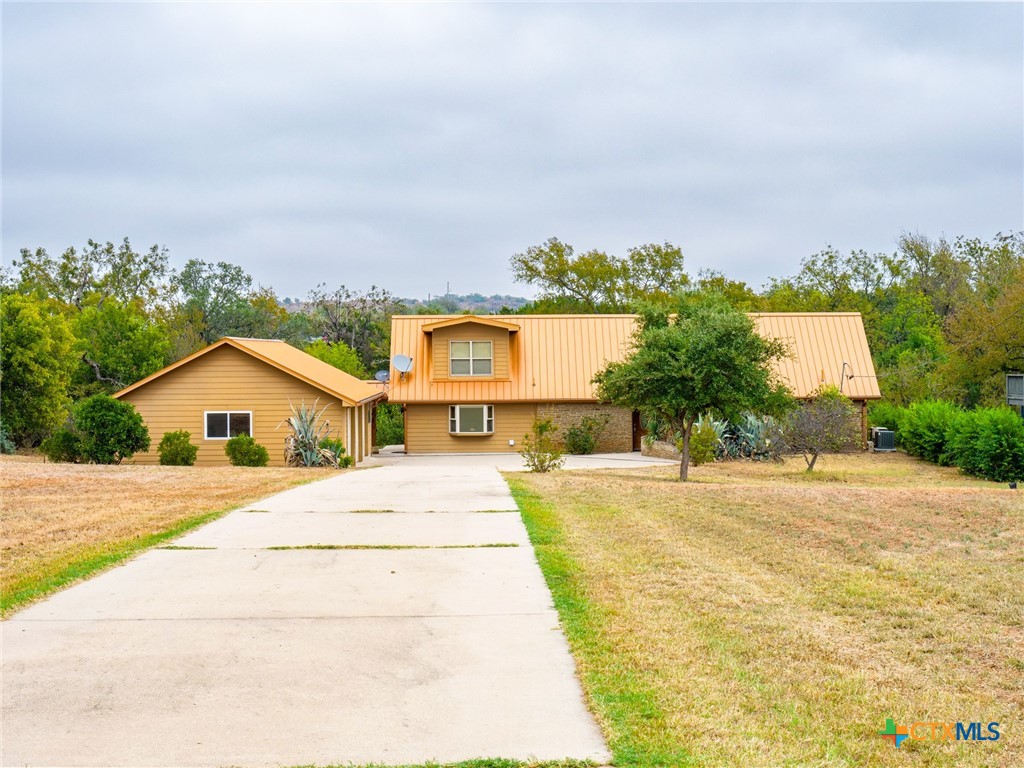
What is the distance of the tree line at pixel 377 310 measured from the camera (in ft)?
116

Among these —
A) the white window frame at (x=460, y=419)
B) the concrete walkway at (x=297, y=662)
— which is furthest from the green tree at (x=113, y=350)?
the concrete walkway at (x=297, y=662)

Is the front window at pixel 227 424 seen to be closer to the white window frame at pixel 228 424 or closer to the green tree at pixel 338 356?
the white window frame at pixel 228 424

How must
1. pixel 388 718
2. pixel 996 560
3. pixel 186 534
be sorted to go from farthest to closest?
pixel 186 534 → pixel 996 560 → pixel 388 718

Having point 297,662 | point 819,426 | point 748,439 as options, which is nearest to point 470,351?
point 748,439

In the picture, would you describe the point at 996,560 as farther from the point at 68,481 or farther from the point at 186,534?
the point at 68,481

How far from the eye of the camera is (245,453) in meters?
25.4

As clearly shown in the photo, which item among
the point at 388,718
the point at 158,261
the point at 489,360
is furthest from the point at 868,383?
the point at 158,261

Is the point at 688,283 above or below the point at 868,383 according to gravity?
above

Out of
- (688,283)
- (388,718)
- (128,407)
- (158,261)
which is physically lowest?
(388,718)

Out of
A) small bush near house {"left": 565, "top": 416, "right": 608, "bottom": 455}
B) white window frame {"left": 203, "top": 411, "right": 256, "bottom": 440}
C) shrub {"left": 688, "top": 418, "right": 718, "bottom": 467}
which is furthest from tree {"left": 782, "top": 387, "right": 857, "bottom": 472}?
white window frame {"left": 203, "top": 411, "right": 256, "bottom": 440}

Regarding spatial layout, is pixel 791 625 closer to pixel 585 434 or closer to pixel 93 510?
pixel 93 510

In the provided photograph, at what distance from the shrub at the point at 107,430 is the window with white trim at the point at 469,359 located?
1329 centimetres

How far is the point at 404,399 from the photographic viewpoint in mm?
34062

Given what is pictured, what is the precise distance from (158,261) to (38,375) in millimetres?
32786
